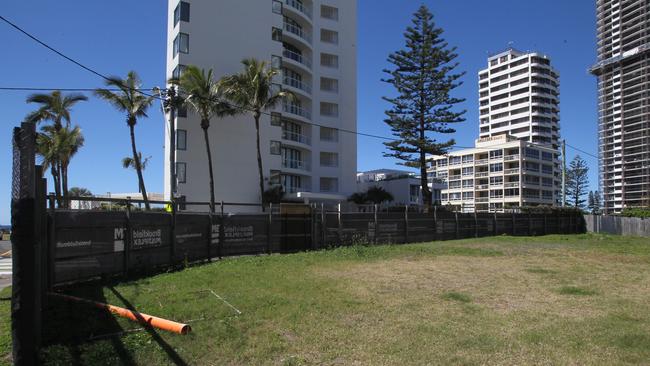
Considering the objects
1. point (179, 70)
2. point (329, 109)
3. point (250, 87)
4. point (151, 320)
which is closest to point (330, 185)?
point (329, 109)

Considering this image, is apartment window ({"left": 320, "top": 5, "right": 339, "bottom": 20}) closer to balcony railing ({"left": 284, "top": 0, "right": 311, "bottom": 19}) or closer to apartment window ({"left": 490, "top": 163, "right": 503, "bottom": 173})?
balcony railing ({"left": 284, "top": 0, "right": 311, "bottom": 19})

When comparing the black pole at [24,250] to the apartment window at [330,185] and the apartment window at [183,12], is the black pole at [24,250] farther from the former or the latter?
the apartment window at [330,185]

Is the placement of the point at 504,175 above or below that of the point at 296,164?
above

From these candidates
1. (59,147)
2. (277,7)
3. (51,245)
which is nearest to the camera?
(51,245)

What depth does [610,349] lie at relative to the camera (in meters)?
5.93

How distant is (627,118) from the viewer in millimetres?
107375

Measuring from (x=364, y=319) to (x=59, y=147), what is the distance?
32162mm

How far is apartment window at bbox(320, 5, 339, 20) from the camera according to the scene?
54875mm

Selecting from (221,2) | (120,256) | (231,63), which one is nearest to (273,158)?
(231,63)

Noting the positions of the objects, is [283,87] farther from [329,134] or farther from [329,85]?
[329,134]

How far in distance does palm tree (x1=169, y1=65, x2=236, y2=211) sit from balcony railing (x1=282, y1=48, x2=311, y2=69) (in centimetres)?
1210

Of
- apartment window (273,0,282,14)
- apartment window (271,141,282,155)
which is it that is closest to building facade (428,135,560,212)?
apartment window (271,141,282,155)

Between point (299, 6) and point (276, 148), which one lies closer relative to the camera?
point (276, 148)

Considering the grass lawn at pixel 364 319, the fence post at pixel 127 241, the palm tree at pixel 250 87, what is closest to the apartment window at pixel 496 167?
the palm tree at pixel 250 87
